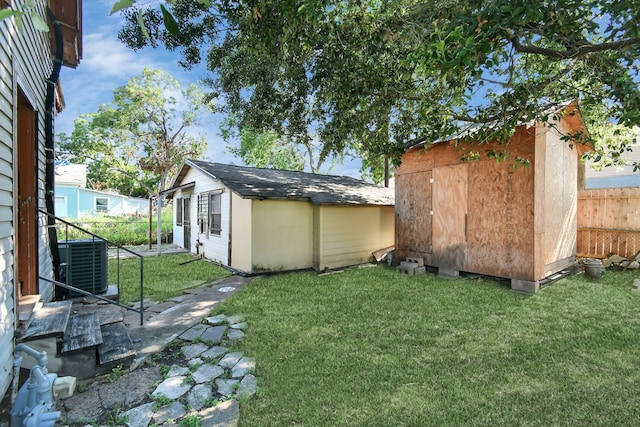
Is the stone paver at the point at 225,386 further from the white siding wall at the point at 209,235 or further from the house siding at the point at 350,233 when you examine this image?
the white siding wall at the point at 209,235

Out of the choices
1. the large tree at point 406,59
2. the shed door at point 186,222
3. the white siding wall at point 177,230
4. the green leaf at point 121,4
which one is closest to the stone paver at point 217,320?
the large tree at point 406,59

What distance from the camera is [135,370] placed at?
3.31m

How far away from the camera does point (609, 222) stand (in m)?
8.17

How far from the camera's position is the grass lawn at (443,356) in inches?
103

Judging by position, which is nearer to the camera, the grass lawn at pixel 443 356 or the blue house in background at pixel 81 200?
the grass lawn at pixel 443 356

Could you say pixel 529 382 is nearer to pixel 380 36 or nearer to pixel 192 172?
pixel 380 36

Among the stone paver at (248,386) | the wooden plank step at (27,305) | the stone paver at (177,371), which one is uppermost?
the wooden plank step at (27,305)

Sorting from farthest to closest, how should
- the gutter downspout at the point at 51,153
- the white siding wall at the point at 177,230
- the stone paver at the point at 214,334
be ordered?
the white siding wall at the point at 177,230, the gutter downspout at the point at 51,153, the stone paver at the point at 214,334

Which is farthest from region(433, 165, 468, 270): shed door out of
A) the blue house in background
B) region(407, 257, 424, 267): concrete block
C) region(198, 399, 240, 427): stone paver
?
the blue house in background

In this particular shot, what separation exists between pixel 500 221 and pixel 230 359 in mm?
5916

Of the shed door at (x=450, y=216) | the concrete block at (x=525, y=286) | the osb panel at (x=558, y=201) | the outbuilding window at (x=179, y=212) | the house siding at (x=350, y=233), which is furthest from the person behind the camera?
the outbuilding window at (x=179, y=212)

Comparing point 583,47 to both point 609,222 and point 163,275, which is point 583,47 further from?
point 163,275

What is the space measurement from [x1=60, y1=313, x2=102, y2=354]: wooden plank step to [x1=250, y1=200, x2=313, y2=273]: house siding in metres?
4.35

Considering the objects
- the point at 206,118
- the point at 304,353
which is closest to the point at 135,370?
the point at 304,353
